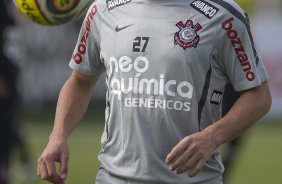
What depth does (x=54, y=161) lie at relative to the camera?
5.22 meters

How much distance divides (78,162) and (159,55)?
862 centimetres

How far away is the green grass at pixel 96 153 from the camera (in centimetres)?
1241

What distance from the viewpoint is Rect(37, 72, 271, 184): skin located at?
4691mm

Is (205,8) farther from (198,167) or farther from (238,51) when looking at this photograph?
(198,167)

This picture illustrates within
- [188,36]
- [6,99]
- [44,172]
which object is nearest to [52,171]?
[44,172]

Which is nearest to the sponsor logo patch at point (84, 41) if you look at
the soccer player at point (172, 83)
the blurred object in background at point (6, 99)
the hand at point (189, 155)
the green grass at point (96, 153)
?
the soccer player at point (172, 83)

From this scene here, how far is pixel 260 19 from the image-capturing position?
18.2 meters

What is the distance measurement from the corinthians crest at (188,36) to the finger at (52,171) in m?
0.85

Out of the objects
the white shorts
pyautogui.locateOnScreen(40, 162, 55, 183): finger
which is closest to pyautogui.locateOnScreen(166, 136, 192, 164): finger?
the white shorts

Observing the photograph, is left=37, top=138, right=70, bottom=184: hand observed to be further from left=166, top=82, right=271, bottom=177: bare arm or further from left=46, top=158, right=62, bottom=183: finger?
left=166, top=82, right=271, bottom=177: bare arm

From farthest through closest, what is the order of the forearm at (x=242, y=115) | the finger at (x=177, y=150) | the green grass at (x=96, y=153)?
the green grass at (x=96, y=153)
the forearm at (x=242, y=115)
the finger at (x=177, y=150)

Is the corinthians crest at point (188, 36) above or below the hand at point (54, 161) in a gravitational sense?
above

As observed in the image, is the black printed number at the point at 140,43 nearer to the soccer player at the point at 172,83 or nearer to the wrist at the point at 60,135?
the soccer player at the point at 172,83

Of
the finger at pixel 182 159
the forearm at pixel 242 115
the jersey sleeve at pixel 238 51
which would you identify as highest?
the jersey sleeve at pixel 238 51
